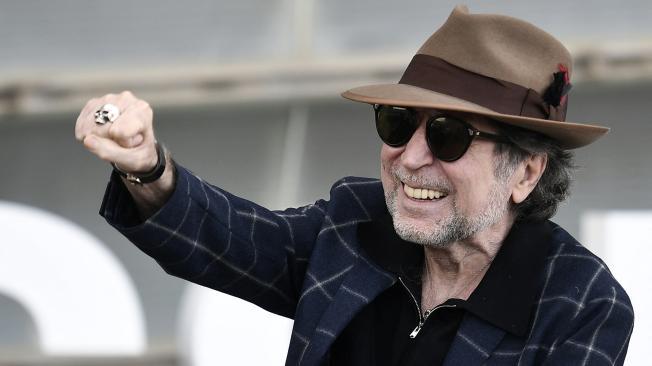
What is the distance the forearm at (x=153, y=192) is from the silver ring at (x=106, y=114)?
0.18 metres

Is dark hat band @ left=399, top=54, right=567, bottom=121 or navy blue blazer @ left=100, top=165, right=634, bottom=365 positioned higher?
dark hat band @ left=399, top=54, right=567, bottom=121

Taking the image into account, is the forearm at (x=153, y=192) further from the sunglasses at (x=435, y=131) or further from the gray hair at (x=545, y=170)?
the gray hair at (x=545, y=170)

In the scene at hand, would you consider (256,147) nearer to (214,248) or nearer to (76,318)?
(76,318)

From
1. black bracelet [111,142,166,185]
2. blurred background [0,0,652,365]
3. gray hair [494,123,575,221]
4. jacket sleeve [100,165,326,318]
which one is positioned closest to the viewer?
black bracelet [111,142,166,185]

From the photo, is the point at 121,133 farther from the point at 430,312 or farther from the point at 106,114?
the point at 430,312

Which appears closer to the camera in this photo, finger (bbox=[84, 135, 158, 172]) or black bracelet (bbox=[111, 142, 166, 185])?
finger (bbox=[84, 135, 158, 172])

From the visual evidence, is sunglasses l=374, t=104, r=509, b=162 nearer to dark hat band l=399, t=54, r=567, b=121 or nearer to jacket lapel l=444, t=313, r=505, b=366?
dark hat band l=399, t=54, r=567, b=121

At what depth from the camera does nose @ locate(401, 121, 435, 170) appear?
2.21 meters

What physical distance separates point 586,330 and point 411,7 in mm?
2226

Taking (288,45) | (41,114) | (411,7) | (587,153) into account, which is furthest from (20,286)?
(587,153)

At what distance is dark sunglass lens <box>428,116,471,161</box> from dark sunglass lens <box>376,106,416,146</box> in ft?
0.14

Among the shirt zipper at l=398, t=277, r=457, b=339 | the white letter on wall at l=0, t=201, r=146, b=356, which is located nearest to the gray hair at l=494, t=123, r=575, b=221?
the shirt zipper at l=398, t=277, r=457, b=339

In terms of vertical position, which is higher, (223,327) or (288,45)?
(288,45)

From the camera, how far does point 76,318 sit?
421 cm
